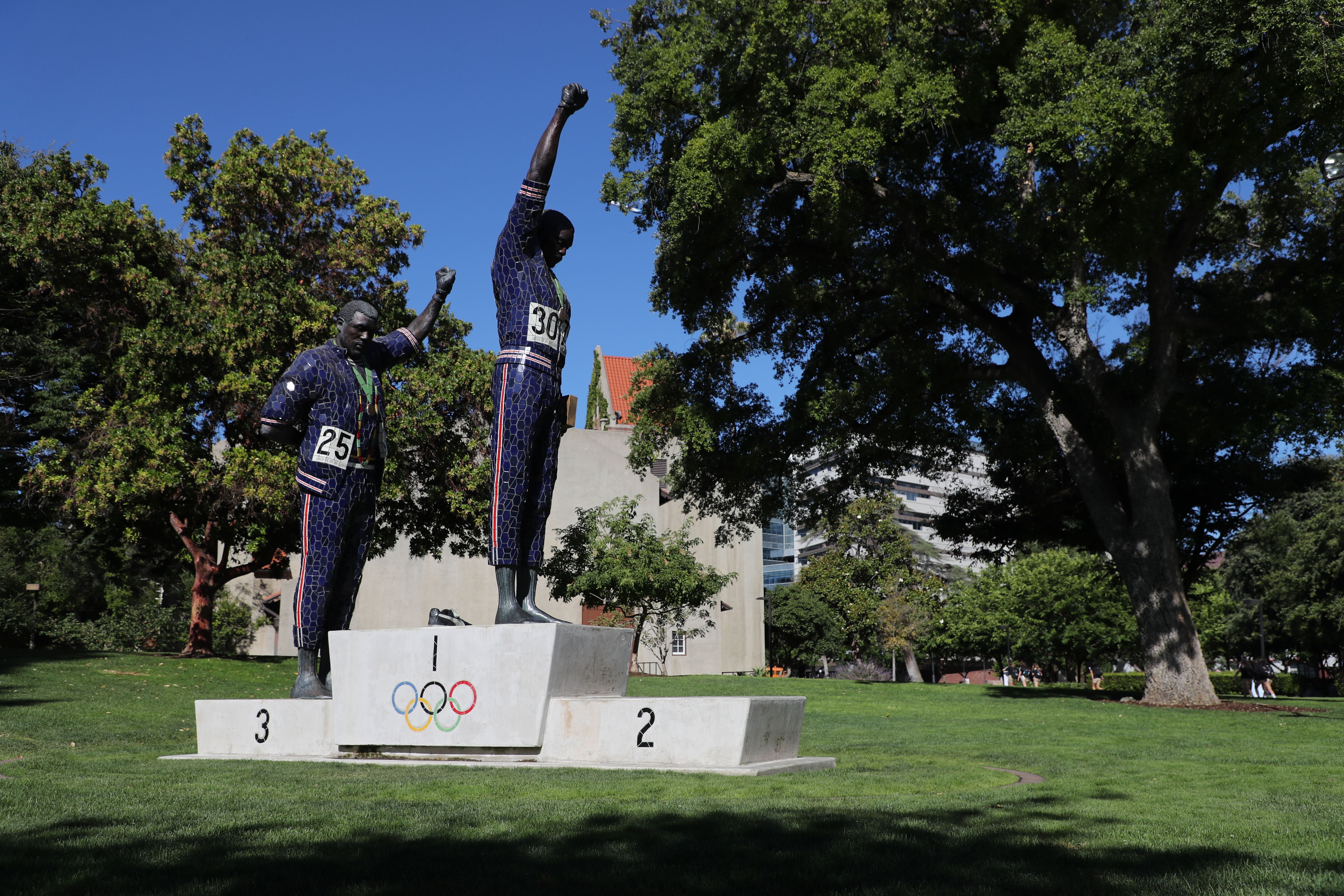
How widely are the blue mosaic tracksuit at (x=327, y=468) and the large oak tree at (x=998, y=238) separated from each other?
29.3ft

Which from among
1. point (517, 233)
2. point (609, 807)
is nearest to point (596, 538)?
point (517, 233)

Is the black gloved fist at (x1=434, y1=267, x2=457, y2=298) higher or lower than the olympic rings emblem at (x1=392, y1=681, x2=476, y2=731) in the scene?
higher

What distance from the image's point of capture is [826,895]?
3.30 metres

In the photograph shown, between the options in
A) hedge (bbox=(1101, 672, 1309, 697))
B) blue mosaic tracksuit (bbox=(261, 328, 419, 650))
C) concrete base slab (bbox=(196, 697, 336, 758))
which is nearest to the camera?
concrete base slab (bbox=(196, 697, 336, 758))

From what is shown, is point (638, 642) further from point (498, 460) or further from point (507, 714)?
point (507, 714)

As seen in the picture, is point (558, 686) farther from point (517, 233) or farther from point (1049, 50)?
point (1049, 50)

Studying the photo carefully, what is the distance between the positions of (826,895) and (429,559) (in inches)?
1681

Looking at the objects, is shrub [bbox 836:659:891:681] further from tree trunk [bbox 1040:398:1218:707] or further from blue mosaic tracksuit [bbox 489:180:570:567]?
blue mosaic tracksuit [bbox 489:180:570:567]

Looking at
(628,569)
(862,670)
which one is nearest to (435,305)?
(628,569)

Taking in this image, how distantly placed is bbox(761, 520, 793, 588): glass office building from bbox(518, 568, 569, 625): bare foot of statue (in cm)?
8274

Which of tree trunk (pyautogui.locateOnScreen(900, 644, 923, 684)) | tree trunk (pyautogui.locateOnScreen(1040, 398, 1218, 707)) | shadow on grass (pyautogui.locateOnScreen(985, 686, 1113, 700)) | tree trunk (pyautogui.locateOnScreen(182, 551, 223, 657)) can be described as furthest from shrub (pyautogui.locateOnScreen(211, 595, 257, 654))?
tree trunk (pyautogui.locateOnScreen(1040, 398, 1218, 707))

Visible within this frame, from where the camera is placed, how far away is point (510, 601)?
8539 millimetres

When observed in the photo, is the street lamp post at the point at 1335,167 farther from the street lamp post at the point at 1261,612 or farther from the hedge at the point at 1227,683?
the street lamp post at the point at 1261,612

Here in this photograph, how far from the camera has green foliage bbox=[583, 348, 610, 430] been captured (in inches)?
2359
